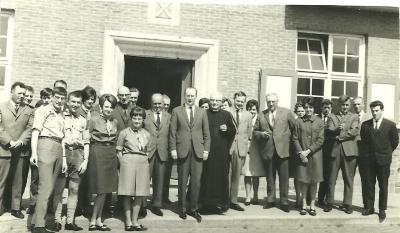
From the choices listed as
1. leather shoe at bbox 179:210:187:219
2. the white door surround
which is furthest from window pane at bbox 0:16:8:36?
leather shoe at bbox 179:210:187:219

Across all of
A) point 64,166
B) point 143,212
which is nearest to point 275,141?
point 143,212

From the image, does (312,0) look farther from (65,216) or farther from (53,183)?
(65,216)

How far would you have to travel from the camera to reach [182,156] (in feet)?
20.8

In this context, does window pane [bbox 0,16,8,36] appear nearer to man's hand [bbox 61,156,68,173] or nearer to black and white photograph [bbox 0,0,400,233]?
black and white photograph [bbox 0,0,400,233]

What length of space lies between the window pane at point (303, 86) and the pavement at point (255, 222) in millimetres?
3385

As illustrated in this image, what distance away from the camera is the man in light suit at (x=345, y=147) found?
7207 mm

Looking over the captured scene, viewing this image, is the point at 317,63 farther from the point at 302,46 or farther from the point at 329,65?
the point at 302,46

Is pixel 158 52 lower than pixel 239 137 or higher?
higher

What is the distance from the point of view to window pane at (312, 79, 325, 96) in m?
10.3

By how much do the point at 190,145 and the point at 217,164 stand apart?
0.57m

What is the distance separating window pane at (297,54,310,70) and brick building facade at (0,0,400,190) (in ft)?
0.08

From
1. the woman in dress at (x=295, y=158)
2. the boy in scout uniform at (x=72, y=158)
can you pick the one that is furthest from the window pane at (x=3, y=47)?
the woman in dress at (x=295, y=158)

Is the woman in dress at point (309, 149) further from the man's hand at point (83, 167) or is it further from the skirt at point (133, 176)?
the man's hand at point (83, 167)

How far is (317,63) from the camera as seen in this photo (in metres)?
10.4
